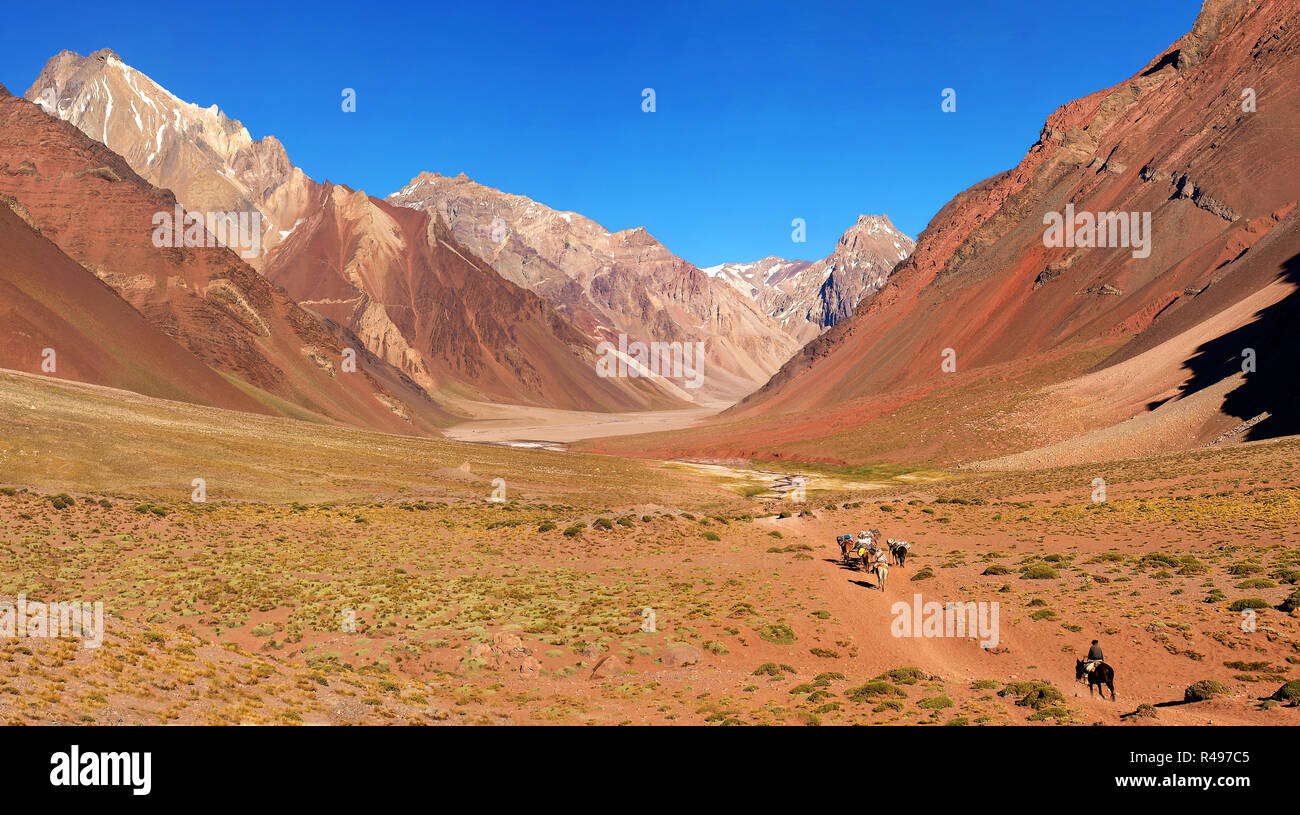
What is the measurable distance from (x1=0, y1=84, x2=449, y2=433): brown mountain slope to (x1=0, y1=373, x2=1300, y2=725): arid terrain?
170ft

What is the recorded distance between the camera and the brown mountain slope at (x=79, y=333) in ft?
257

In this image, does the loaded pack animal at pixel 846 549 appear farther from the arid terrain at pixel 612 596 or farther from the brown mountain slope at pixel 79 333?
the brown mountain slope at pixel 79 333

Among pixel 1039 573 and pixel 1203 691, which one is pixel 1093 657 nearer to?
pixel 1203 691

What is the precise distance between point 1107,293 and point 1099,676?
386 feet

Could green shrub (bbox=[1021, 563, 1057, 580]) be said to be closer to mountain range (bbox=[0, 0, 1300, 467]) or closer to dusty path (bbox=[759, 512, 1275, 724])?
dusty path (bbox=[759, 512, 1275, 724])

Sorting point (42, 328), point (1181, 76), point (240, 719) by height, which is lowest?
point (240, 719)

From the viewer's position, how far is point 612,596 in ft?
100

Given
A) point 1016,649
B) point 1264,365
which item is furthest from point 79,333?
point 1264,365
